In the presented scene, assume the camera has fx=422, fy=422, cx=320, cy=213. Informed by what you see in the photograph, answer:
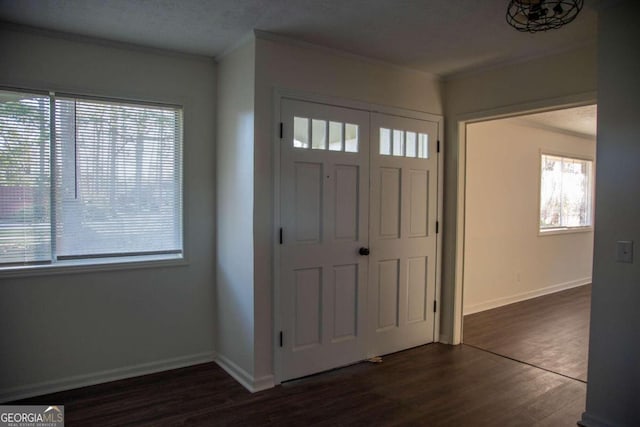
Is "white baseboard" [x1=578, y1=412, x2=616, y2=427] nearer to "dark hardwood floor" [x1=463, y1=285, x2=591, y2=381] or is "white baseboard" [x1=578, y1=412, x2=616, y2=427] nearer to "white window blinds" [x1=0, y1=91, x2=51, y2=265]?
"dark hardwood floor" [x1=463, y1=285, x2=591, y2=381]

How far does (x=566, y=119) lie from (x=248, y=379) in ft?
17.4

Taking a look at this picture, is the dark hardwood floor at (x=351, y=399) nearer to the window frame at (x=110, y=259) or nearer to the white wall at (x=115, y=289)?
the white wall at (x=115, y=289)

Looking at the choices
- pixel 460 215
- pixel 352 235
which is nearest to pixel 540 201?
pixel 460 215

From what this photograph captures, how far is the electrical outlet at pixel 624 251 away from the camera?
7.97 feet

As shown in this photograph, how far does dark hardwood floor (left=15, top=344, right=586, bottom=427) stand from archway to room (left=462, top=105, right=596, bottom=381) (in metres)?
0.70

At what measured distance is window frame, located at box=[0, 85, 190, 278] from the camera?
2955mm

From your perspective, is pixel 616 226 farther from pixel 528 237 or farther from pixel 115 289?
pixel 528 237

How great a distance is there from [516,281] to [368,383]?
11.4ft

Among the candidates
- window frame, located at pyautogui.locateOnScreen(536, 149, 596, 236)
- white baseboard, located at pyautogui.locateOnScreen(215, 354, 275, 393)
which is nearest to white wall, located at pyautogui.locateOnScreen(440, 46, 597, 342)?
white baseboard, located at pyautogui.locateOnScreen(215, 354, 275, 393)

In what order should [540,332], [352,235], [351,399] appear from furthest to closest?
[540,332], [352,235], [351,399]

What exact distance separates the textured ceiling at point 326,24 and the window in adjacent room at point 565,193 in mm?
3631

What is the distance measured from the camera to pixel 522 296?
589 centimetres

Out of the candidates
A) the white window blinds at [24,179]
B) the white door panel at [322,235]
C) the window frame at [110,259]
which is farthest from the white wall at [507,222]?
the white window blinds at [24,179]
